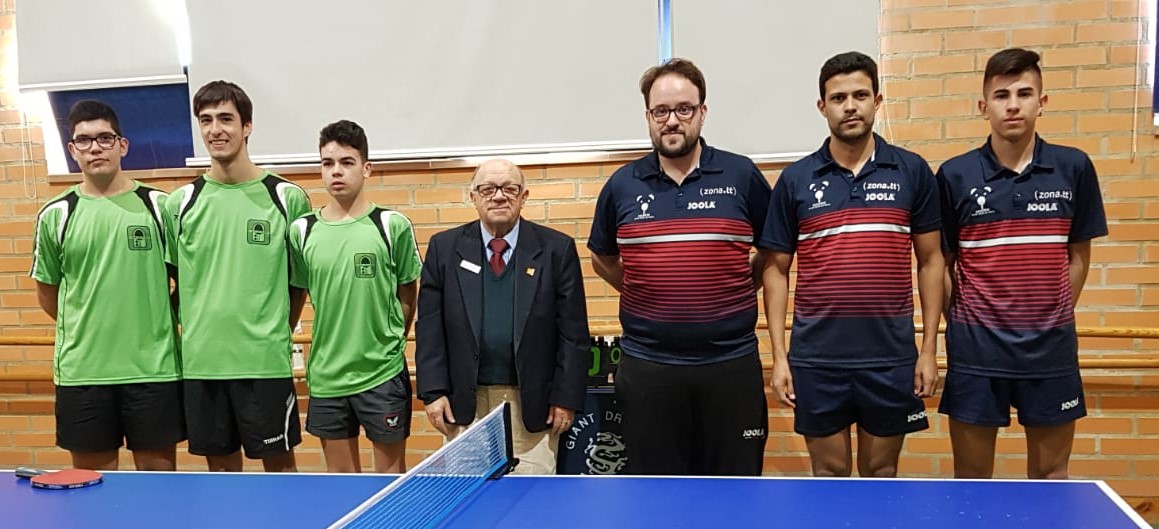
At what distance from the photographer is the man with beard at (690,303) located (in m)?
2.88

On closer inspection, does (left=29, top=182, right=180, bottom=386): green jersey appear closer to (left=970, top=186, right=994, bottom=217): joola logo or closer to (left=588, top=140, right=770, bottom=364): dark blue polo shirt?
(left=588, top=140, right=770, bottom=364): dark blue polo shirt

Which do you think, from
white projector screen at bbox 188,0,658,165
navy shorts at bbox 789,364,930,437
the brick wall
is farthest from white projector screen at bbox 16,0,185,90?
navy shorts at bbox 789,364,930,437

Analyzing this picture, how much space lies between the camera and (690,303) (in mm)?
2879

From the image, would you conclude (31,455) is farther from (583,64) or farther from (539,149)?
(583,64)

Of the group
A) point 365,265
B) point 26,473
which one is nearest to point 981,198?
point 365,265

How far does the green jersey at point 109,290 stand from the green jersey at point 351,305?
71 centimetres

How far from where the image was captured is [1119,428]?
13.1 feet

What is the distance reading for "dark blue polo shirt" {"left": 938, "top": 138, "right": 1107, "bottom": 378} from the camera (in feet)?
9.14

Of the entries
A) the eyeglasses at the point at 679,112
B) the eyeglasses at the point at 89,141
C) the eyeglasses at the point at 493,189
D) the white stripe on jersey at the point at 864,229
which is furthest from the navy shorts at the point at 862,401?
the eyeglasses at the point at 89,141

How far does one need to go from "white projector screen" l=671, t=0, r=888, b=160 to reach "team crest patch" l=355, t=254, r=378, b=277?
1886mm

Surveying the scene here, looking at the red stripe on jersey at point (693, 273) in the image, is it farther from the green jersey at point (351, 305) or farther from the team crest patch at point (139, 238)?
the team crest patch at point (139, 238)

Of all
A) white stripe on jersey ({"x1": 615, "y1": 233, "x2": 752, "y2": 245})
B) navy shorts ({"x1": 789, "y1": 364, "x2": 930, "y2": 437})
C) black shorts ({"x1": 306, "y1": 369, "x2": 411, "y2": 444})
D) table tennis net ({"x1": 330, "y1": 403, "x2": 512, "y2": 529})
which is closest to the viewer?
table tennis net ({"x1": 330, "y1": 403, "x2": 512, "y2": 529})

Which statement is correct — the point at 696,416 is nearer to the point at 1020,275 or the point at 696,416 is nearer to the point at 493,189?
the point at 493,189

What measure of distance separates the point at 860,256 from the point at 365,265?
6.33ft
